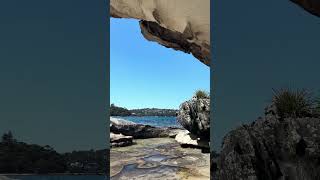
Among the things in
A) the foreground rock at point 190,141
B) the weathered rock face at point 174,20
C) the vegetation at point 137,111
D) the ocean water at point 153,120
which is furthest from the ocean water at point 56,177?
the vegetation at point 137,111

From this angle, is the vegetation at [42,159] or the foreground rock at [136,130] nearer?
the vegetation at [42,159]

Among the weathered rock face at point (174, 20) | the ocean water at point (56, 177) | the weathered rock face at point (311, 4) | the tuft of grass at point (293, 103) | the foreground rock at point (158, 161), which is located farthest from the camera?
the foreground rock at point (158, 161)

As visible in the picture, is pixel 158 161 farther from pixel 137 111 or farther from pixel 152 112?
pixel 137 111

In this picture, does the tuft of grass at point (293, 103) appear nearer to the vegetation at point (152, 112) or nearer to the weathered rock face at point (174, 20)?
the weathered rock face at point (174, 20)

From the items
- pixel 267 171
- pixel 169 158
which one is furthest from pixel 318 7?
pixel 169 158

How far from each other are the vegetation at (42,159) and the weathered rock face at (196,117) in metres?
9.21

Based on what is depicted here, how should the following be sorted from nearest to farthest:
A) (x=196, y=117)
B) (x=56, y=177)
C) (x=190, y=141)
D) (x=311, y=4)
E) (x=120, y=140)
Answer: (x=311, y=4), (x=56, y=177), (x=196, y=117), (x=190, y=141), (x=120, y=140)

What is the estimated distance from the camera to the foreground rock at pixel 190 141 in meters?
16.3

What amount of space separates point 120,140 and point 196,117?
4462 mm

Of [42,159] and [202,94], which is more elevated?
[202,94]

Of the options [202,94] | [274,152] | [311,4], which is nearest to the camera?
[311,4]

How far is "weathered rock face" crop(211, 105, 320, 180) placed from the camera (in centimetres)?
433

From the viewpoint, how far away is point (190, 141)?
16.8 meters

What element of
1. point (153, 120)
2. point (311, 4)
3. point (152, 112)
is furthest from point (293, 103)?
point (152, 112)
